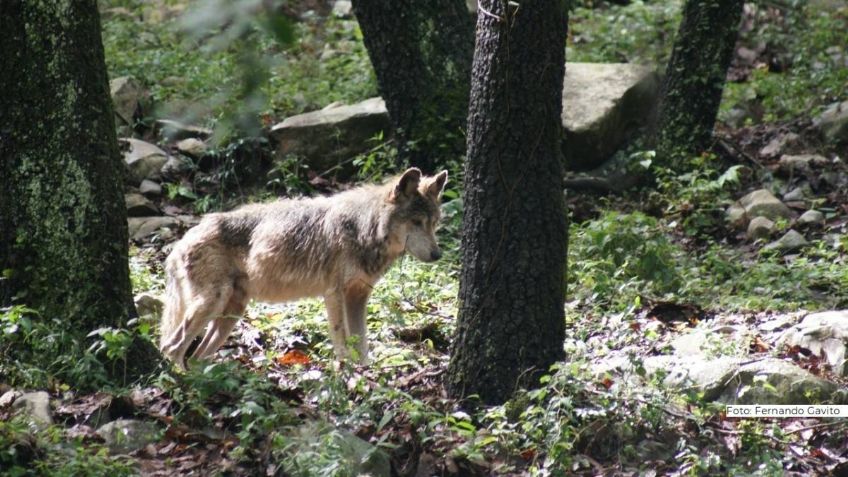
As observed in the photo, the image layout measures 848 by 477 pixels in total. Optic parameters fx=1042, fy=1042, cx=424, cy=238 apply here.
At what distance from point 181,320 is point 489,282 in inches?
132

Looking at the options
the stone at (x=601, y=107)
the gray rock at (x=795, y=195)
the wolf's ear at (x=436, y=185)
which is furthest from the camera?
the stone at (x=601, y=107)

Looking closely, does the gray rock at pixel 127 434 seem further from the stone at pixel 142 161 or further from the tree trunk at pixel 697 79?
the tree trunk at pixel 697 79

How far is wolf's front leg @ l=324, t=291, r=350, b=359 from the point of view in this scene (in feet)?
27.6

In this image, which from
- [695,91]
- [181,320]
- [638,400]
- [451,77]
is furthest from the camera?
[695,91]

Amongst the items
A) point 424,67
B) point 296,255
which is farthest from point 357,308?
point 424,67

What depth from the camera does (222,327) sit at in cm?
884

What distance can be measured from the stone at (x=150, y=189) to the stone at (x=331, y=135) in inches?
61.4

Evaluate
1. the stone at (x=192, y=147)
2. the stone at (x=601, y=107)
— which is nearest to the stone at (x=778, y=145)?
the stone at (x=601, y=107)

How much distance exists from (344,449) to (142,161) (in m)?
8.34

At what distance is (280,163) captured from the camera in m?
12.8

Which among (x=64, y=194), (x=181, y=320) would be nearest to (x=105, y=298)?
(x=64, y=194)

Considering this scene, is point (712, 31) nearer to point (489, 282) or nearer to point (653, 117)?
point (653, 117)

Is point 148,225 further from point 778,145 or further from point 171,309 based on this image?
point 778,145

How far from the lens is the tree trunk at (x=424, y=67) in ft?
38.2
